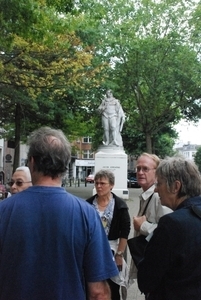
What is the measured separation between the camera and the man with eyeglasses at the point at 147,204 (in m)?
3.80

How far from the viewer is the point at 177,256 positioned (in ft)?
8.54

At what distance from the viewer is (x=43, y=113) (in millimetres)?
25266

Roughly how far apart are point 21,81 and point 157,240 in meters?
17.8

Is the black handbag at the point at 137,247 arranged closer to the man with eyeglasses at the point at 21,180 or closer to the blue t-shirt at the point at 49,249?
the blue t-shirt at the point at 49,249

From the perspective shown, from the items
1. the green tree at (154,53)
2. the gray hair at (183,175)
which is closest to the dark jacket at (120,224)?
the gray hair at (183,175)

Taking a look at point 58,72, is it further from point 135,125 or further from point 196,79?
point 135,125

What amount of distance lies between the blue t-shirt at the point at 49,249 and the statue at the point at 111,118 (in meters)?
19.4

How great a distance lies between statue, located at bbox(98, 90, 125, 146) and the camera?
21.9 m

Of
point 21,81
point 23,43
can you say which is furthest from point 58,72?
point 23,43

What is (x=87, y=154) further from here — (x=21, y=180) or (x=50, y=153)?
(x=50, y=153)

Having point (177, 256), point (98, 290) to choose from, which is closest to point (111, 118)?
point (177, 256)

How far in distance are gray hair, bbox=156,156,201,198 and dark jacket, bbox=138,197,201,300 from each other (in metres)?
0.21

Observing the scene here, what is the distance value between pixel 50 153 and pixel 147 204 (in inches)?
75.3

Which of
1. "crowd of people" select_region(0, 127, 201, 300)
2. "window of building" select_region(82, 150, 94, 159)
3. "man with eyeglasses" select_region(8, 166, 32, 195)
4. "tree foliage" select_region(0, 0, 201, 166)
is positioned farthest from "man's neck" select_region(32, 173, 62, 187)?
"window of building" select_region(82, 150, 94, 159)
